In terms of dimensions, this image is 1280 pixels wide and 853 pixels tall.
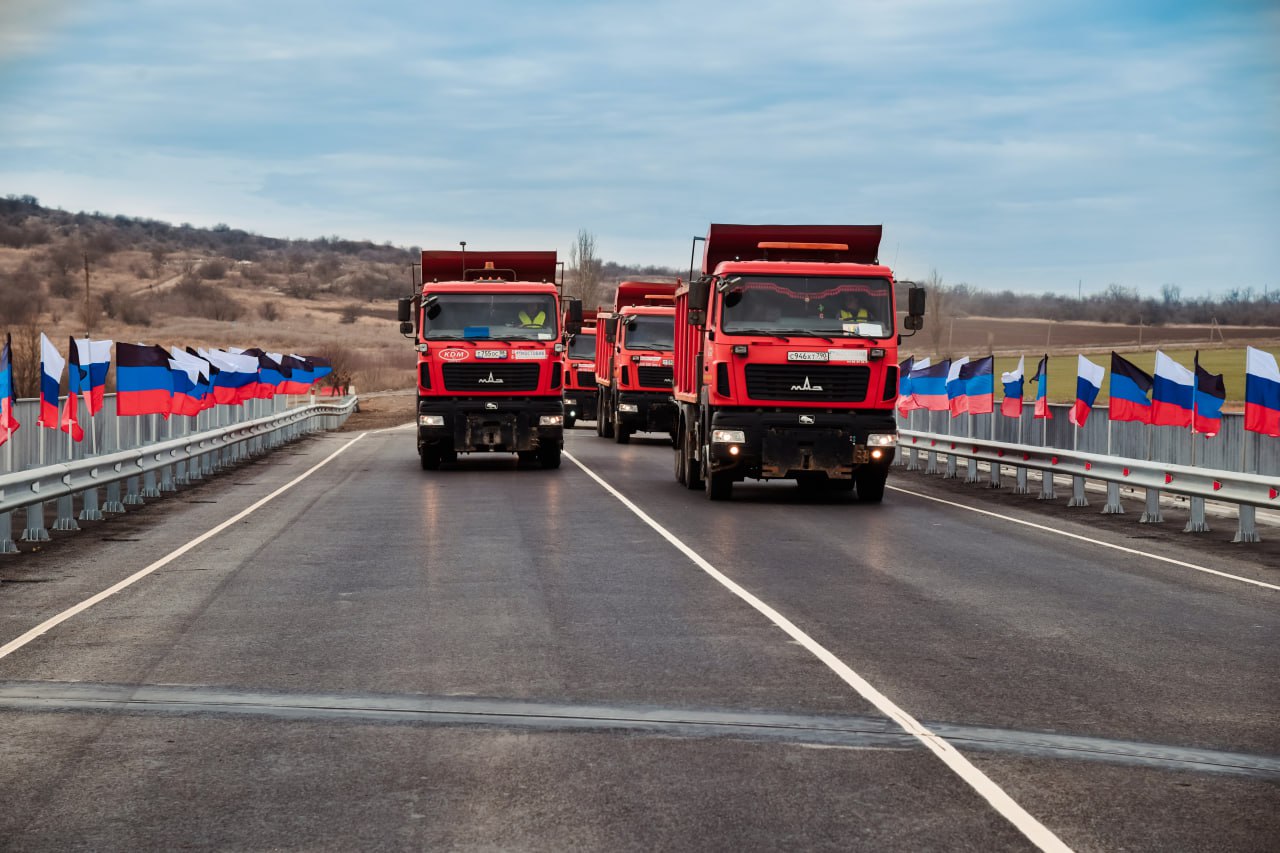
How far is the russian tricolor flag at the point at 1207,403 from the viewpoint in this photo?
1986cm

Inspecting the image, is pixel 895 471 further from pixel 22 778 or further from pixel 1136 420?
pixel 22 778

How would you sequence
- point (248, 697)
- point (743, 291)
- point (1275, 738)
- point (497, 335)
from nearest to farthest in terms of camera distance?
point (1275, 738)
point (248, 697)
point (743, 291)
point (497, 335)

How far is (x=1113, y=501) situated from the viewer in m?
21.0

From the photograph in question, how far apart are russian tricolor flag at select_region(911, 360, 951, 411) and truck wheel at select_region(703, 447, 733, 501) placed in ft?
27.2

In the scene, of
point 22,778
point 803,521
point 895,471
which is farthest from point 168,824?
point 895,471

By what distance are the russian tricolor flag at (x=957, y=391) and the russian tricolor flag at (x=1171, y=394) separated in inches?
272

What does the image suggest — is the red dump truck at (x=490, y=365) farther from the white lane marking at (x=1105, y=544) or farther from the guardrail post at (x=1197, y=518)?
the guardrail post at (x=1197, y=518)

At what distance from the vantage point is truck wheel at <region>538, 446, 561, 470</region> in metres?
29.2

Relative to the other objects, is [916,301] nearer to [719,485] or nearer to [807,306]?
[807,306]

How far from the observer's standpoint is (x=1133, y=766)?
22.2 feet

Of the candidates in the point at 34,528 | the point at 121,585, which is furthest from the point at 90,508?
the point at 121,585

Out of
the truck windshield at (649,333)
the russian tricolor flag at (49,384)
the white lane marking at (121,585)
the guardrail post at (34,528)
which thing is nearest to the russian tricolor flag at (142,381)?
the white lane marking at (121,585)

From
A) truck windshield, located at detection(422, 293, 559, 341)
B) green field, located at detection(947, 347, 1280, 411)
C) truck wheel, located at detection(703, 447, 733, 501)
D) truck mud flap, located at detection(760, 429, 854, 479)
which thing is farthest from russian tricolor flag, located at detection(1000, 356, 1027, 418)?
green field, located at detection(947, 347, 1280, 411)

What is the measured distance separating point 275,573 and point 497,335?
1536 cm
